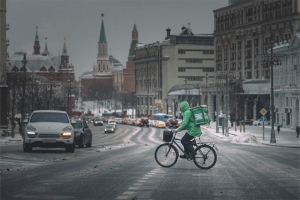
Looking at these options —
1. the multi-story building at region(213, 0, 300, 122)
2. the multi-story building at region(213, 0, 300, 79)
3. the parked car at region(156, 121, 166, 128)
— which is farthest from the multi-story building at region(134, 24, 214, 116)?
the parked car at region(156, 121, 166, 128)

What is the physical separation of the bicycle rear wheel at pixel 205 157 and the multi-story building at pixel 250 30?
10672 cm

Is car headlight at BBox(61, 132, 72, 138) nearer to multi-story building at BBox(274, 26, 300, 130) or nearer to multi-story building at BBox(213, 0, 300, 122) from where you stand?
multi-story building at BBox(274, 26, 300, 130)

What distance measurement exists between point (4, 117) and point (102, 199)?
56.8 meters

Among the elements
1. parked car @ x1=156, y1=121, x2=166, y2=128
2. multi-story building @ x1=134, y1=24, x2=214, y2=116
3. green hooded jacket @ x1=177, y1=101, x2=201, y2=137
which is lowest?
parked car @ x1=156, y1=121, x2=166, y2=128

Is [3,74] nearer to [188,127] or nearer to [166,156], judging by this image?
[166,156]

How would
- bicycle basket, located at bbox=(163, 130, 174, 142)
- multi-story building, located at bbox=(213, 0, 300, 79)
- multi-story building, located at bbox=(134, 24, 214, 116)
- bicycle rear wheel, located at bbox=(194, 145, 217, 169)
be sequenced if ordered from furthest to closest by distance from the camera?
1. multi-story building, located at bbox=(134, 24, 214, 116)
2. multi-story building, located at bbox=(213, 0, 300, 79)
3. bicycle basket, located at bbox=(163, 130, 174, 142)
4. bicycle rear wheel, located at bbox=(194, 145, 217, 169)

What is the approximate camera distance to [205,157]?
772 inches

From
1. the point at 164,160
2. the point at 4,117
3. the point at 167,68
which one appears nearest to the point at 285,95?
the point at 4,117

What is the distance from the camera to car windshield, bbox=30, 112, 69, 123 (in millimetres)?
28672

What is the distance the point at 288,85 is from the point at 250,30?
56.7 metres

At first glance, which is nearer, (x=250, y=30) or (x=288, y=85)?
(x=288, y=85)

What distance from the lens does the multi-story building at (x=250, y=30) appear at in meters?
133

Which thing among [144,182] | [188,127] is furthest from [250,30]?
[144,182]

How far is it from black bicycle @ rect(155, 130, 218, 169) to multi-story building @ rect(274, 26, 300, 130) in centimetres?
6637
